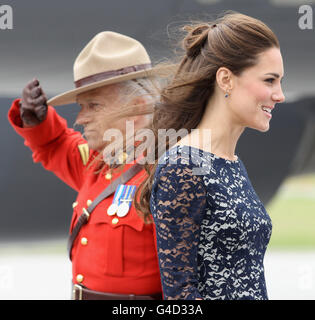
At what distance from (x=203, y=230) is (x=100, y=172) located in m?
0.57

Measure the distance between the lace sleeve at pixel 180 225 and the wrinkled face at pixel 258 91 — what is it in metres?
0.17

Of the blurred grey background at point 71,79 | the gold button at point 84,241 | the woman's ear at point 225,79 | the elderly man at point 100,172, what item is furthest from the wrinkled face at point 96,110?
the blurred grey background at point 71,79

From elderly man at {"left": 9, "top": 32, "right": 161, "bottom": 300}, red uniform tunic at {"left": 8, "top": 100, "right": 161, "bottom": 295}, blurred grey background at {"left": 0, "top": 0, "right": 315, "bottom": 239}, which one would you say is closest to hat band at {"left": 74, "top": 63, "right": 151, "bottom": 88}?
elderly man at {"left": 9, "top": 32, "right": 161, "bottom": 300}

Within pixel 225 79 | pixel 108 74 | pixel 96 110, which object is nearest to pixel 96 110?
pixel 96 110

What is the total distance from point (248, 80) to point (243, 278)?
0.38 metres

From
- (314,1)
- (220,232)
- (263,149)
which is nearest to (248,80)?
(220,232)

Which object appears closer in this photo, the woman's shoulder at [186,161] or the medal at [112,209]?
the woman's shoulder at [186,161]

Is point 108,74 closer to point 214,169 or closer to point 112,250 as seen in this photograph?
point 112,250

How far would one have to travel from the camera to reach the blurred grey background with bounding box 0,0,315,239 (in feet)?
9.03

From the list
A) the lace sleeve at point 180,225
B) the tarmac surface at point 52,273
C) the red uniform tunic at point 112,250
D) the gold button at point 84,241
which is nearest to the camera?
the lace sleeve at point 180,225

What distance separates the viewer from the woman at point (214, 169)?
0.98 m

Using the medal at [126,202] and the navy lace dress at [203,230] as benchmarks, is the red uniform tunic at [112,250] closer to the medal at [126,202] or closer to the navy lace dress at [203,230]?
the medal at [126,202]
